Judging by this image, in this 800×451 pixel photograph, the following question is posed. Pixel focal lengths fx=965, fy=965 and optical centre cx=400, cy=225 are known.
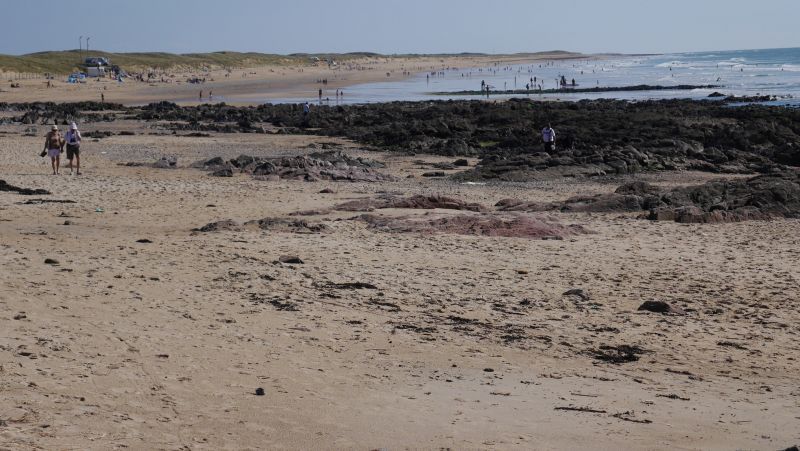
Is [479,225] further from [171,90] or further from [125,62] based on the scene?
[125,62]

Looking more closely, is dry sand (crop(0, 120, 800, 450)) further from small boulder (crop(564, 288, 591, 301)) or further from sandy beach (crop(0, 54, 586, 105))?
sandy beach (crop(0, 54, 586, 105))

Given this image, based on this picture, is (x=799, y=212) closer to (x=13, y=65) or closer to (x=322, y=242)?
(x=322, y=242)

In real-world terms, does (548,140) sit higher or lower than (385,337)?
higher

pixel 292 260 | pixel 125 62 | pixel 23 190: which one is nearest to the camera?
pixel 292 260

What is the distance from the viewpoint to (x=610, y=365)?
28.6 ft

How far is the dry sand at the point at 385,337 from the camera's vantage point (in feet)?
21.8

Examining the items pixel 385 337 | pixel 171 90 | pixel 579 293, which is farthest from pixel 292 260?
pixel 171 90

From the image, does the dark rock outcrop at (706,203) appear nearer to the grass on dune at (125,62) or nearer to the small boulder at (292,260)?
the small boulder at (292,260)

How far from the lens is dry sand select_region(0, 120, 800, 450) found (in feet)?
21.8

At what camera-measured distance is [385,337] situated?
30.5ft

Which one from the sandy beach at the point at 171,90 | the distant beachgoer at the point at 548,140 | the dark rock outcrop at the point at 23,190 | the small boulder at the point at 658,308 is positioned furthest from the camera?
the sandy beach at the point at 171,90

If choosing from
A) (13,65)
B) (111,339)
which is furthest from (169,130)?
(13,65)

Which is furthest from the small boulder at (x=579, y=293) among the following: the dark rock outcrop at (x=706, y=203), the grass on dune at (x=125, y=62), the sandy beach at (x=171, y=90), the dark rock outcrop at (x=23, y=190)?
the grass on dune at (x=125, y=62)

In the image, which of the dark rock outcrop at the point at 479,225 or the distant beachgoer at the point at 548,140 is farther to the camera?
the distant beachgoer at the point at 548,140
